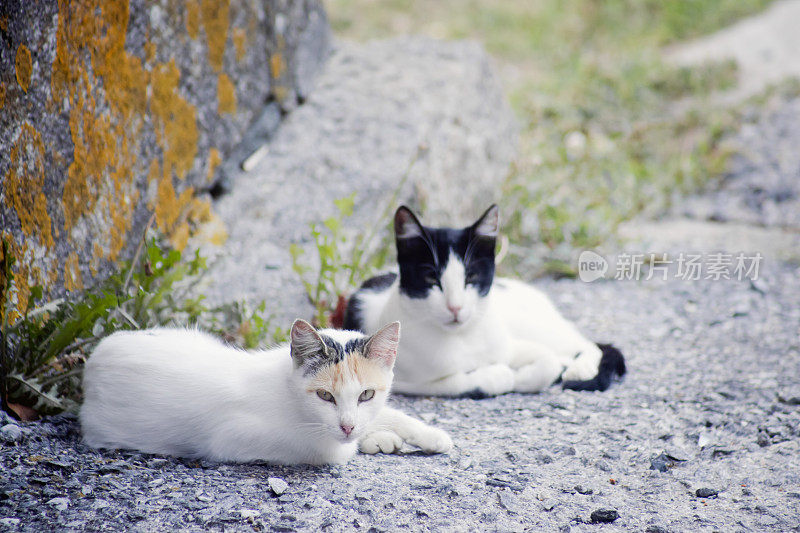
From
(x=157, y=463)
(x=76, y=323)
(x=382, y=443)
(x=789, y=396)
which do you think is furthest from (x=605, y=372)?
(x=76, y=323)

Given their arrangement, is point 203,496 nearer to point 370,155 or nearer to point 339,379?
point 339,379

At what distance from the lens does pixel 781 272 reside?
4254 millimetres

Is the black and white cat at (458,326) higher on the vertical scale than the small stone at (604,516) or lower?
higher

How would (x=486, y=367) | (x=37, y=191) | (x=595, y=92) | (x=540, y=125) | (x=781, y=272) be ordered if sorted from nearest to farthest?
(x=37, y=191), (x=486, y=367), (x=781, y=272), (x=540, y=125), (x=595, y=92)

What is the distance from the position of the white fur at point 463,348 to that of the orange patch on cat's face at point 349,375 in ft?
2.03

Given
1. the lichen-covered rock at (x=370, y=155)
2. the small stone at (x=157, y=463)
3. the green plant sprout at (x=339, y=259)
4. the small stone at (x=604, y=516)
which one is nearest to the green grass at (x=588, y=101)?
the lichen-covered rock at (x=370, y=155)

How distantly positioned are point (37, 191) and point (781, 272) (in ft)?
12.8

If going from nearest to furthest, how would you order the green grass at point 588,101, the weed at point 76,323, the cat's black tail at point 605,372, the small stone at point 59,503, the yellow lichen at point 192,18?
1. the small stone at point 59,503
2. the weed at point 76,323
3. the cat's black tail at point 605,372
4. the yellow lichen at point 192,18
5. the green grass at point 588,101

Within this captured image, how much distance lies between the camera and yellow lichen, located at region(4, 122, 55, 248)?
242 cm

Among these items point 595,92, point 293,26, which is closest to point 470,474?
point 293,26

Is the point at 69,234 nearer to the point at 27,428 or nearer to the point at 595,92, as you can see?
the point at 27,428

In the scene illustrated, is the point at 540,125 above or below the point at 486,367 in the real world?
above

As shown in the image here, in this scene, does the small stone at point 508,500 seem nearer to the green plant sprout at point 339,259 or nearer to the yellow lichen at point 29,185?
the green plant sprout at point 339,259

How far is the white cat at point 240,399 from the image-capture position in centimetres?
217
